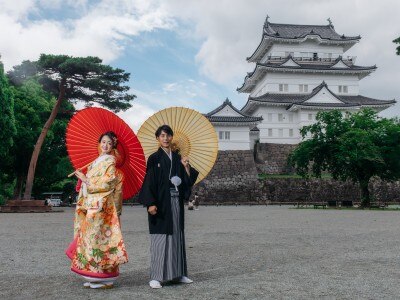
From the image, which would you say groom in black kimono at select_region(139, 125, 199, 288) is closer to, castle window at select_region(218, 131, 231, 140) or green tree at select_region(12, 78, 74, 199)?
green tree at select_region(12, 78, 74, 199)

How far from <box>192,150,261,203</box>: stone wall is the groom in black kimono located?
104 feet

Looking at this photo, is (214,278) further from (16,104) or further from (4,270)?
(16,104)

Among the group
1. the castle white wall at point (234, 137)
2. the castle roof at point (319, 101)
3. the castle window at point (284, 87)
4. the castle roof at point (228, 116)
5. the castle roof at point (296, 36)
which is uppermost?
the castle roof at point (296, 36)

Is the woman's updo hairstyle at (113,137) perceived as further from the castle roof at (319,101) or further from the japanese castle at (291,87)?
the castle roof at (319,101)

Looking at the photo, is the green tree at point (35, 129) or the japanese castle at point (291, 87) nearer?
the green tree at point (35, 129)

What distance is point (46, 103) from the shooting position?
29.4 m

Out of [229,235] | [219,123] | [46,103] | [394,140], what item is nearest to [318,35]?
[219,123]

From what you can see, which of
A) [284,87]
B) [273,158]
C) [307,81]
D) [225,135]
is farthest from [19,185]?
[307,81]

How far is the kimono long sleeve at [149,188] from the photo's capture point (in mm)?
5078

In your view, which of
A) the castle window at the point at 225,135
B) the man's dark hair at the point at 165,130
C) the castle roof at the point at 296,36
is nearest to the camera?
the man's dark hair at the point at 165,130

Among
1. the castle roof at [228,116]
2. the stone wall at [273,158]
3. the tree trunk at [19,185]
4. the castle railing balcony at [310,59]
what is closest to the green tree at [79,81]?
the tree trunk at [19,185]

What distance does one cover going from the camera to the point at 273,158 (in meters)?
40.7

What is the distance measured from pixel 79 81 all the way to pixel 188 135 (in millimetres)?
21314

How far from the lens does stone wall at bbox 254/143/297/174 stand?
40438 millimetres
